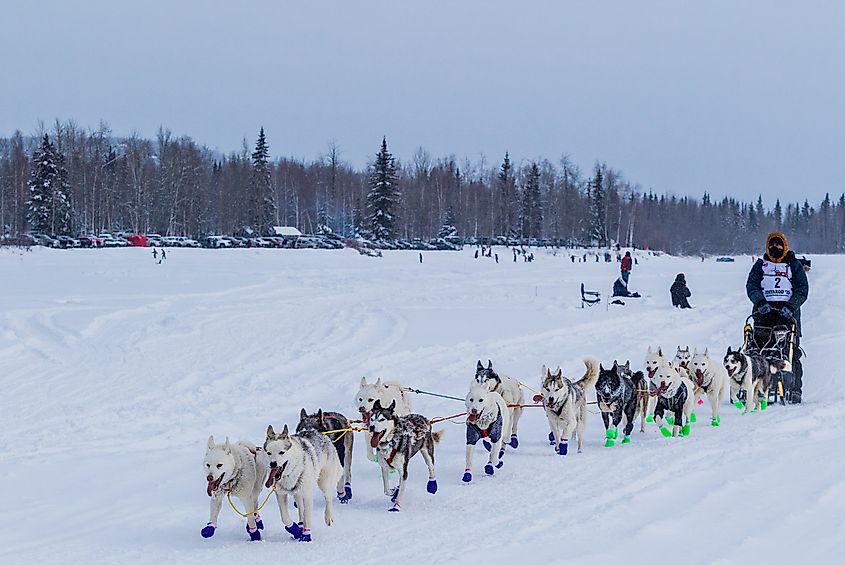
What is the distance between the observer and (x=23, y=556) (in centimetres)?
480

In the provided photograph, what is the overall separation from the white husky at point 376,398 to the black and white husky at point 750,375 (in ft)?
11.9

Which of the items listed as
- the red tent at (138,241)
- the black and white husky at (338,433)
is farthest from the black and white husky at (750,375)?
the red tent at (138,241)

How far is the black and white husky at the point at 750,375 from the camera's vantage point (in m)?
8.35

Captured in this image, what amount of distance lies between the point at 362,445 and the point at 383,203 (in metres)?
49.9

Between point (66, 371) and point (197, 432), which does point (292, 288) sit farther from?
point (197, 432)

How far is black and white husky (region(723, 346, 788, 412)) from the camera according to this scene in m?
8.35

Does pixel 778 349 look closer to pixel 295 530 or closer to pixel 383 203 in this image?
pixel 295 530

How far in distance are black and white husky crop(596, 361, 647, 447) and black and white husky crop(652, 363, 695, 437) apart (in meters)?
0.21

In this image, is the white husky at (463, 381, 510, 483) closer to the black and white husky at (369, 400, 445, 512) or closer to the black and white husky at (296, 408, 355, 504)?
the black and white husky at (369, 400, 445, 512)

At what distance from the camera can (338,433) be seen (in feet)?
18.8

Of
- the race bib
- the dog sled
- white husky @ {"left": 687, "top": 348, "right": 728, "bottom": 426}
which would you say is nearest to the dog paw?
white husky @ {"left": 687, "top": 348, "right": 728, "bottom": 426}

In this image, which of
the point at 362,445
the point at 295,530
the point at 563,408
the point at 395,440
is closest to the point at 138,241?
the point at 362,445

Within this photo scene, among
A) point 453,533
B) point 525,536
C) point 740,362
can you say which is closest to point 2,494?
point 453,533

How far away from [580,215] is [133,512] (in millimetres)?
76866
